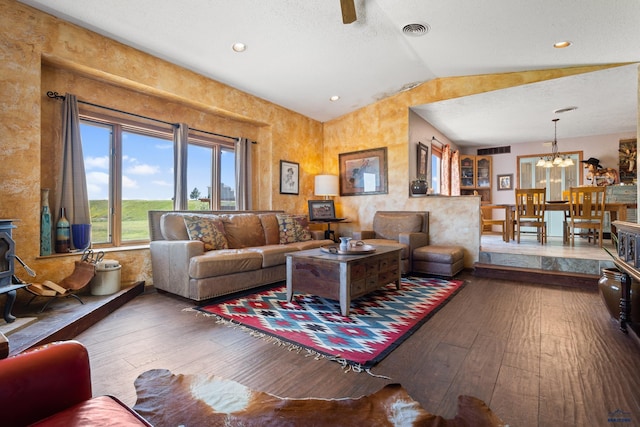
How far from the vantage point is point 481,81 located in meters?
4.69

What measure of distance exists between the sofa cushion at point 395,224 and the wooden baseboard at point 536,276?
41.7 inches

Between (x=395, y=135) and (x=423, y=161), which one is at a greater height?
(x=395, y=135)

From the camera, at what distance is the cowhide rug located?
1.36 m

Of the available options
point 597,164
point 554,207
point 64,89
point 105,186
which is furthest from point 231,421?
point 597,164

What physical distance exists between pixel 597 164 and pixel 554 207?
302cm

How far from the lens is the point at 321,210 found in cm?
562

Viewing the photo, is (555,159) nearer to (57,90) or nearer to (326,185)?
(326,185)

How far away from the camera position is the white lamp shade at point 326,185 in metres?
5.74

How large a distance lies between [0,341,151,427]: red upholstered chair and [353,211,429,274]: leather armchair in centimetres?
404

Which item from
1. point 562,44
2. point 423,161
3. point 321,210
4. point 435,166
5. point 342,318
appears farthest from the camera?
point 435,166

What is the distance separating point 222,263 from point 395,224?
2993 millimetres

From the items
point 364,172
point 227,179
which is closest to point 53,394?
point 227,179

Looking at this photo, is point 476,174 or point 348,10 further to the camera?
point 476,174

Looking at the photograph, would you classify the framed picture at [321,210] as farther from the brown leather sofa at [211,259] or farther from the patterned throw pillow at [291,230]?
the brown leather sofa at [211,259]
